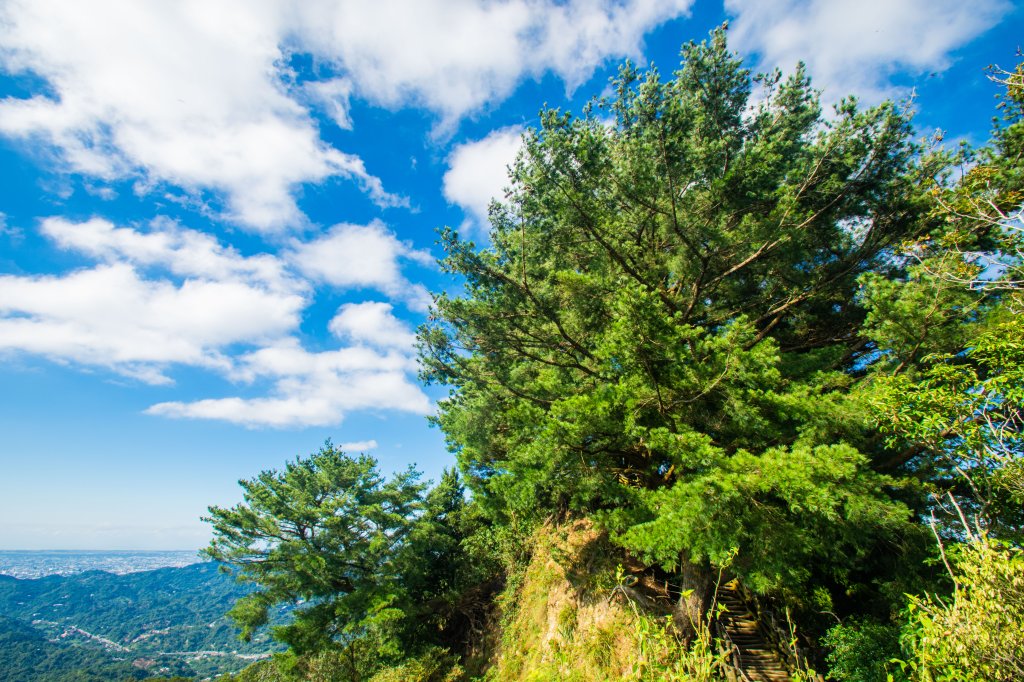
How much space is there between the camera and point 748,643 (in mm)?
8242

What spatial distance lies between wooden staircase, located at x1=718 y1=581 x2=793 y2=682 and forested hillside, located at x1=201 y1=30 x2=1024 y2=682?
0.17 feet

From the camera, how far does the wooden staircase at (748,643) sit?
7.59m

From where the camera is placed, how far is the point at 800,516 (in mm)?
6043

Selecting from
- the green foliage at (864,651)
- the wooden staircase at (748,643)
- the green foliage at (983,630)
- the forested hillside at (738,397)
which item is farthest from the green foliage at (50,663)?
the green foliage at (983,630)

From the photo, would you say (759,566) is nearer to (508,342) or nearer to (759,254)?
(759,254)

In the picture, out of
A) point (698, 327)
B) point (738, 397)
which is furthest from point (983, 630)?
point (698, 327)

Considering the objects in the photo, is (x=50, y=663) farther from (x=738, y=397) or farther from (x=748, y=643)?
(x=738, y=397)

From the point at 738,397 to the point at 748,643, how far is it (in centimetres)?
547

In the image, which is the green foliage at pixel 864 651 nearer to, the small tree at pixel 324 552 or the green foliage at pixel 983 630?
the green foliage at pixel 983 630

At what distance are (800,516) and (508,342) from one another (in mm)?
6643

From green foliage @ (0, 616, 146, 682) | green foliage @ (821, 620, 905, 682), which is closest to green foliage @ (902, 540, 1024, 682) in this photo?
green foliage @ (821, 620, 905, 682)

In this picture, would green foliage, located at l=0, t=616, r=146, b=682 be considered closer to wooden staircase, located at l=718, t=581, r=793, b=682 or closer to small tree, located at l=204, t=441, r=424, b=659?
small tree, located at l=204, t=441, r=424, b=659

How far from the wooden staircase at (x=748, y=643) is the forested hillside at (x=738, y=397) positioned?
0.05 meters

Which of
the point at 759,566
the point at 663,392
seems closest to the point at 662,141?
the point at 663,392
